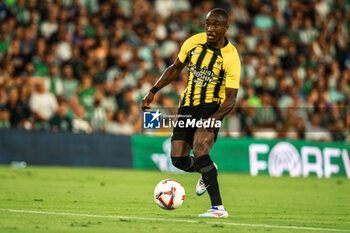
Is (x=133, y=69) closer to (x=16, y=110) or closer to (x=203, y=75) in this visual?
(x=16, y=110)

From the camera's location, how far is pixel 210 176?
9266 millimetres

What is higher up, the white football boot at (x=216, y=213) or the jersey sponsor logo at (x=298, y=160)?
the white football boot at (x=216, y=213)

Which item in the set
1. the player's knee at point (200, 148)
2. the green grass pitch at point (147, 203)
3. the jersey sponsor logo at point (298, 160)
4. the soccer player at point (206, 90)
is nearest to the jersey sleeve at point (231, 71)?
the soccer player at point (206, 90)

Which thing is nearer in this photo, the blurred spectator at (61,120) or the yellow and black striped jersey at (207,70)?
the yellow and black striped jersey at (207,70)

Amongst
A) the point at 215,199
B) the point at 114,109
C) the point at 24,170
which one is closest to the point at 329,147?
the point at 114,109

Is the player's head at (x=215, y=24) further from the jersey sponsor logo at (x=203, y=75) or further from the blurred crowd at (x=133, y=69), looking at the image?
the blurred crowd at (x=133, y=69)

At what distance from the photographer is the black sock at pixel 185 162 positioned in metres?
9.80

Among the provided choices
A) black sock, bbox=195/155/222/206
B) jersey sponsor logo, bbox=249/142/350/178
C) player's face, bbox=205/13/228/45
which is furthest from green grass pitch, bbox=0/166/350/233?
player's face, bbox=205/13/228/45

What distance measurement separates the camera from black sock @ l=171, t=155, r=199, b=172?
980cm

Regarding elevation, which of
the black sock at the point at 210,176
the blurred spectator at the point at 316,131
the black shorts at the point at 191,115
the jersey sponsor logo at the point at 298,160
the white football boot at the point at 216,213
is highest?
the black shorts at the point at 191,115

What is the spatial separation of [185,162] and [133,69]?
11.5 m

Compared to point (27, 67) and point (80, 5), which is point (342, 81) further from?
point (27, 67)

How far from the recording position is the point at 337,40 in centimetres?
2605

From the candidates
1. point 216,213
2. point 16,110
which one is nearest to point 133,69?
point 16,110
